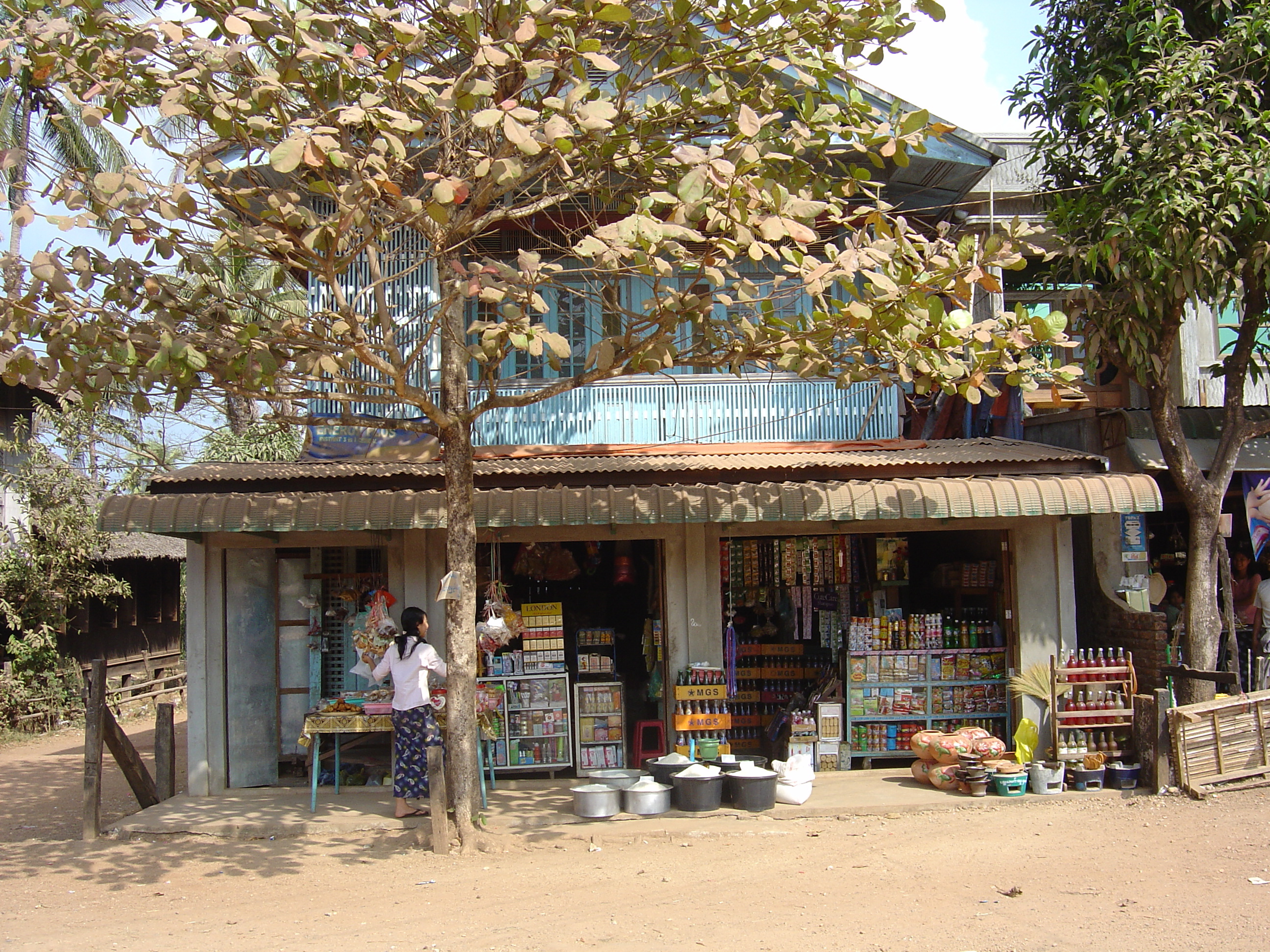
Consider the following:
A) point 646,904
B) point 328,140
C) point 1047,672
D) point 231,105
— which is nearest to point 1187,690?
point 1047,672

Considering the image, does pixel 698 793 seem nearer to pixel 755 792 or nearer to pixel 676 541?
pixel 755 792

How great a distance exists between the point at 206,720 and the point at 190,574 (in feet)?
4.21

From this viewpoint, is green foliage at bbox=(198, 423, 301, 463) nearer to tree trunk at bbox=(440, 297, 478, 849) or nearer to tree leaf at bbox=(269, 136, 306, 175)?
tree trunk at bbox=(440, 297, 478, 849)

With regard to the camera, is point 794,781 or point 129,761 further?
point 129,761

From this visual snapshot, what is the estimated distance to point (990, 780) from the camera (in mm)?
8344

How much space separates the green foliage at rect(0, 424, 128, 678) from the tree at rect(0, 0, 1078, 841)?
9354 millimetres

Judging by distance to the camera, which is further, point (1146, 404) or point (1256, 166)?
point (1146, 404)

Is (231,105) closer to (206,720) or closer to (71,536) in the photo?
(206,720)

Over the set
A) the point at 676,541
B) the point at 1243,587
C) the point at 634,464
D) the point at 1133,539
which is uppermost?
the point at 634,464

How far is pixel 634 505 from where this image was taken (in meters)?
8.03

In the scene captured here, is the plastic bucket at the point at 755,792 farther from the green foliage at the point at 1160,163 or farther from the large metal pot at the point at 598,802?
the green foliage at the point at 1160,163

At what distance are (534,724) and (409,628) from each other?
1958mm

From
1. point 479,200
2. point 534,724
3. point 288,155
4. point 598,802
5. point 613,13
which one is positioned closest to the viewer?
point 288,155

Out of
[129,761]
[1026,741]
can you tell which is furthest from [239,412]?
[1026,741]
